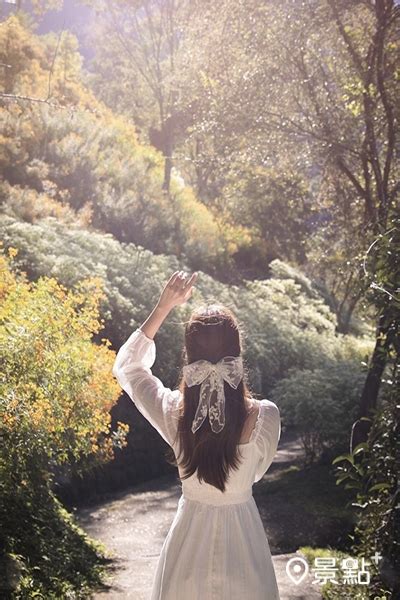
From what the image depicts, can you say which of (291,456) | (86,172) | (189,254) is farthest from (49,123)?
(291,456)

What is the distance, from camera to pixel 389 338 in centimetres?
456

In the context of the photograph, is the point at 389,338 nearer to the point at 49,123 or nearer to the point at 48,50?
the point at 49,123

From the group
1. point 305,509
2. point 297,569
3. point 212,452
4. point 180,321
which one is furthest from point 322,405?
point 212,452

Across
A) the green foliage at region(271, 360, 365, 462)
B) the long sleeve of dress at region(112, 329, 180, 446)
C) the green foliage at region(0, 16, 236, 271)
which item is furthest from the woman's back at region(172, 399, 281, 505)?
the green foliage at region(0, 16, 236, 271)

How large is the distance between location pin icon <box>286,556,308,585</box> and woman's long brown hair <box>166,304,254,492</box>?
3573mm

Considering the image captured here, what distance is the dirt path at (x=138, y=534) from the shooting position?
5893mm

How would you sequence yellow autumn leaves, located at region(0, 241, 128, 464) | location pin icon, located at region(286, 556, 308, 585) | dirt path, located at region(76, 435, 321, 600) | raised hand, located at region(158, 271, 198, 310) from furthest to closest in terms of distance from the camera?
location pin icon, located at region(286, 556, 308, 585) → dirt path, located at region(76, 435, 321, 600) → yellow autumn leaves, located at region(0, 241, 128, 464) → raised hand, located at region(158, 271, 198, 310)

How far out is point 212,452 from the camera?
289cm

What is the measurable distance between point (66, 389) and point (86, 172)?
39.1 ft

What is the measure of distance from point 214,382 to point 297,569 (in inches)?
159

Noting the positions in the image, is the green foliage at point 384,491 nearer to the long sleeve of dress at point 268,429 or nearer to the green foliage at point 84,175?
the long sleeve of dress at point 268,429

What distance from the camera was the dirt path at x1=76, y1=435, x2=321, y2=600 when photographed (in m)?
5.89

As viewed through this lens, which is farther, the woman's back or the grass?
the grass

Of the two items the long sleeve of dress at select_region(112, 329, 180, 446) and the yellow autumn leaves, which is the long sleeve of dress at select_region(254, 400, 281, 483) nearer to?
the long sleeve of dress at select_region(112, 329, 180, 446)
